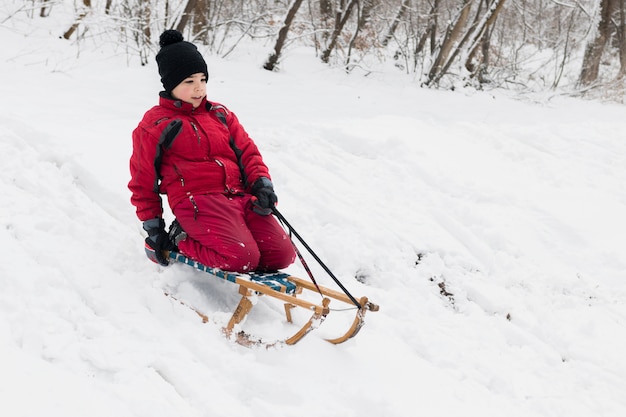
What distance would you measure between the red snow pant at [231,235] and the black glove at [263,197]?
46 millimetres

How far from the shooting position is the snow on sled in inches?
104

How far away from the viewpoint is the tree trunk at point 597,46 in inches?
402

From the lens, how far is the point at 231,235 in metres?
2.86

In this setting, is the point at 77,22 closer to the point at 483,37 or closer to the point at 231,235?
the point at 231,235

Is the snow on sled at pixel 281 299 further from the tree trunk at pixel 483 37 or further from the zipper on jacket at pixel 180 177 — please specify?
the tree trunk at pixel 483 37

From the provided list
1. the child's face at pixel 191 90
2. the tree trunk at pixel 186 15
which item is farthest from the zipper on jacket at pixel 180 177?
the tree trunk at pixel 186 15

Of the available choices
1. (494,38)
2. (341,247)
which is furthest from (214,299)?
(494,38)

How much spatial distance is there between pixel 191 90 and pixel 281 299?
51.2 inches

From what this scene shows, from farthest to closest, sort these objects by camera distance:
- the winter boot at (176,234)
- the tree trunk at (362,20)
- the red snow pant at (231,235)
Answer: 1. the tree trunk at (362,20)
2. the winter boot at (176,234)
3. the red snow pant at (231,235)

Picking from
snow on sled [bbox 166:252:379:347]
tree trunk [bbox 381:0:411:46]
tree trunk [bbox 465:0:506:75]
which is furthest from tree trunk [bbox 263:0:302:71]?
snow on sled [bbox 166:252:379:347]

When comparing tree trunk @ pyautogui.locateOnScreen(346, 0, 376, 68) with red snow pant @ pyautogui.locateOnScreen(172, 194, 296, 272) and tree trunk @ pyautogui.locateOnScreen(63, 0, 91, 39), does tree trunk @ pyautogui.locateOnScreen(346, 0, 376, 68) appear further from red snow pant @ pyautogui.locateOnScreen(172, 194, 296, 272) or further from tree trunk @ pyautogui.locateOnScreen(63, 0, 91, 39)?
red snow pant @ pyautogui.locateOnScreen(172, 194, 296, 272)

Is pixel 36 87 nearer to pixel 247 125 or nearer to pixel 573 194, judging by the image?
pixel 247 125

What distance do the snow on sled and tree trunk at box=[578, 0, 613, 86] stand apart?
927 centimetres

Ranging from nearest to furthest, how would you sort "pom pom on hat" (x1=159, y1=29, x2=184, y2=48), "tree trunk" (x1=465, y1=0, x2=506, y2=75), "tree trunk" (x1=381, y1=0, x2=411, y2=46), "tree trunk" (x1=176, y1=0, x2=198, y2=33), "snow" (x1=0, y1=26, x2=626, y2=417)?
1. "snow" (x1=0, y1=26, x2=626, y2=417)
2. "pom pom on hat" (x1=159, y1=29, x2=184, y2=48)
3. "tree trunk" (x1=176, y1=0, x2=198, y2=33)
4. "tree trunk" (x1=465, y1=0, x2=506, y2=75)
5. "tree trunk" (x1=381, y1=0, x2=411, y2=46)
